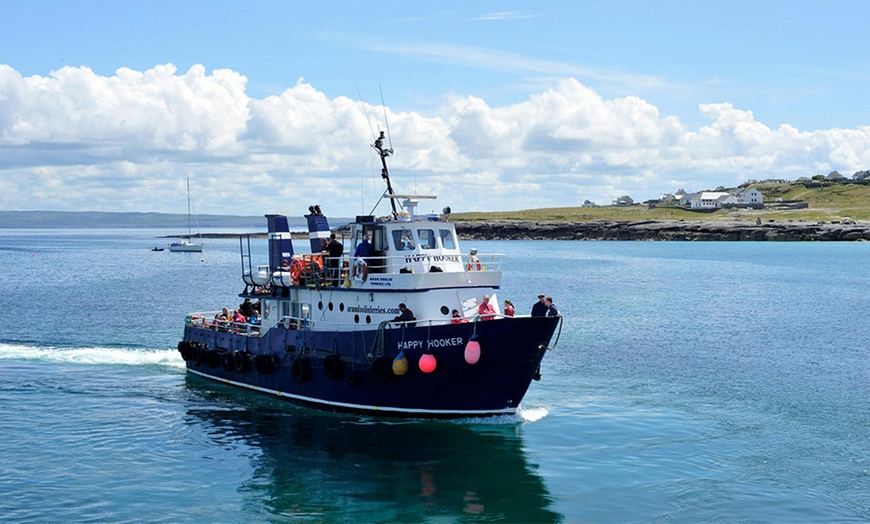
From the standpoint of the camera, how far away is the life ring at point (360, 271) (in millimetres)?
26688

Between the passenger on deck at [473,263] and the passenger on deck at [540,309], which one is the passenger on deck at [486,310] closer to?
Result: the passenger on deck at [473,263]

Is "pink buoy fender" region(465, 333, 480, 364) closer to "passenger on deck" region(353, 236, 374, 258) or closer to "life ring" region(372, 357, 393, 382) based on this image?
"life ring" region(372, 357, 393, 382)

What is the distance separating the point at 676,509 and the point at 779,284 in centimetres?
6308

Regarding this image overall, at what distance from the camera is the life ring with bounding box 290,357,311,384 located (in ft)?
91.5

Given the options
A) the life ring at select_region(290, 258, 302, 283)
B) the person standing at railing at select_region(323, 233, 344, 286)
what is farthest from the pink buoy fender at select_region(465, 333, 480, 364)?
the life ring at select_region(290, 258, 302, 283)

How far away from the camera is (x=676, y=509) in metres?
19.4

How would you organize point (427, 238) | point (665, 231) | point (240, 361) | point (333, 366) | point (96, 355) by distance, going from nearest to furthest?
point (333, 366)
point (427, 238)
point (240, 361)
point (96, 355)
point (665, 231)

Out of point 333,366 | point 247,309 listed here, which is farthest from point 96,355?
point 333,366

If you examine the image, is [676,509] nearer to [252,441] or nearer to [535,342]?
[535,342]

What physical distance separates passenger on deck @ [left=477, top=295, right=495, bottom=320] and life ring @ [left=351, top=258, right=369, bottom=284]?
3.65 m

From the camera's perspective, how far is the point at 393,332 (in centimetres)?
2528

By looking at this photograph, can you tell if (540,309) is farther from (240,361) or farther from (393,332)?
(240,361)

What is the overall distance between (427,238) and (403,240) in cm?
79

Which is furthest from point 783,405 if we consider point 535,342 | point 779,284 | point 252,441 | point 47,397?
point 779,284
